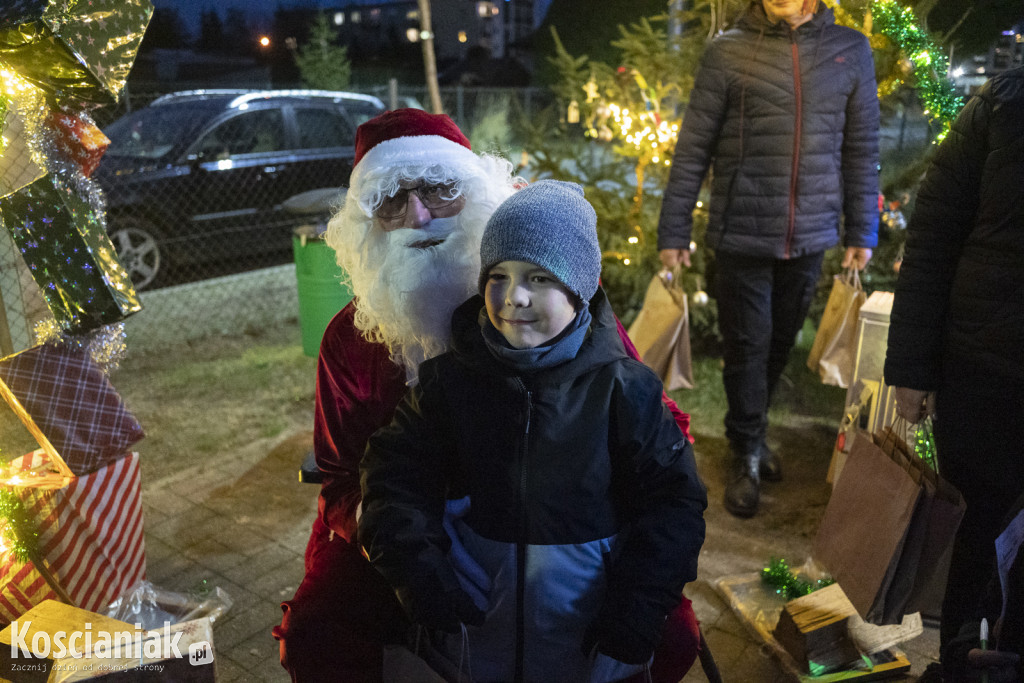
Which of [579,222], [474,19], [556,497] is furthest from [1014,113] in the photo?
[474,19]

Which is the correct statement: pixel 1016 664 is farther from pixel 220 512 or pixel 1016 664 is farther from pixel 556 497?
pixel 220 512

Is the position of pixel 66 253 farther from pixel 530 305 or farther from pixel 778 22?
pixel 778 22

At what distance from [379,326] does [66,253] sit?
120 cm

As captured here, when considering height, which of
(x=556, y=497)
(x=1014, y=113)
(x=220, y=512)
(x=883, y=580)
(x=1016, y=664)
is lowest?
(x=220, y=512)

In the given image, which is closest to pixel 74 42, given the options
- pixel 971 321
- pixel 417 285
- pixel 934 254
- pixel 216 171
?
pixel 417 285

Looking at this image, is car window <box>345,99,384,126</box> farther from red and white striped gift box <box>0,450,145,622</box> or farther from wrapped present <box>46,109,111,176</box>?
red and white striped gift box <box>0,450,145,622</box>

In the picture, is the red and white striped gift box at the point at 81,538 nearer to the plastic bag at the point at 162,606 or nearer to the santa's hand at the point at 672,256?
the plastic bag at the point at 162,606

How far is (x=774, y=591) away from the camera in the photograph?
3029mm

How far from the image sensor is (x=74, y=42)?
7.93ft

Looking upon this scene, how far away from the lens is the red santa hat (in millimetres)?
2242

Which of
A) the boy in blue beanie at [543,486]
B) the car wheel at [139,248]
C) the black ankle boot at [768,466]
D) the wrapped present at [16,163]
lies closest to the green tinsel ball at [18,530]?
the wrapped present at [16,163]

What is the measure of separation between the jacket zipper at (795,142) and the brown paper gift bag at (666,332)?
1.97 feet

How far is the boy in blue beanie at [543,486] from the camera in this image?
5.59 ft

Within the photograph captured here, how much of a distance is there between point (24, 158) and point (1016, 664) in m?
3.19
